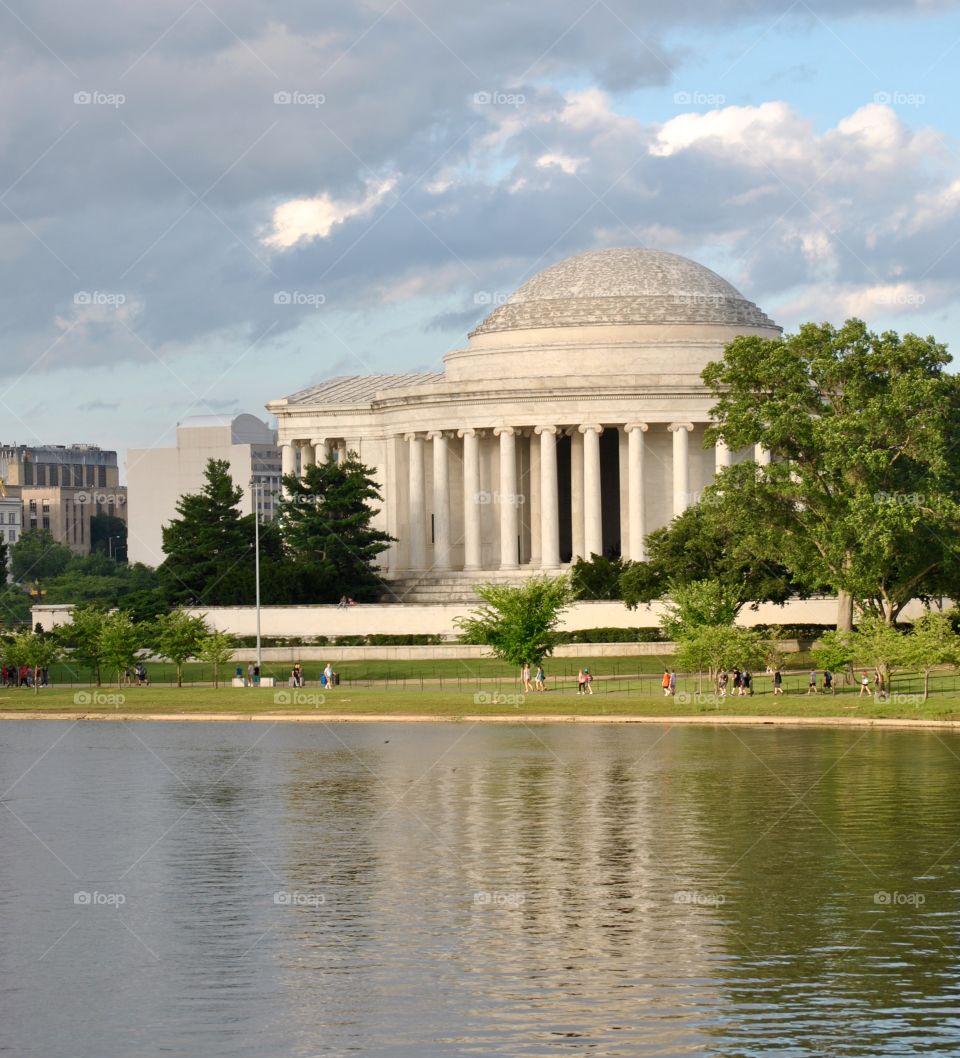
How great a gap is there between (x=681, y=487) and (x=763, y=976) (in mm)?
77681

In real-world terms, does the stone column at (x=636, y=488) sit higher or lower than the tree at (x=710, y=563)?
higher

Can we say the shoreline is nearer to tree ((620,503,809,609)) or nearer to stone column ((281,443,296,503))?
tree ((620,503,809,609))

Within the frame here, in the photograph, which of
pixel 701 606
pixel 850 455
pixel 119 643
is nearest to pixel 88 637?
pixel 119 643

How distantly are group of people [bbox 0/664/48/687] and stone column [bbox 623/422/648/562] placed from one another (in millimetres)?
31416

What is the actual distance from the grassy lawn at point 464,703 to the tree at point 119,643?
2173 mm

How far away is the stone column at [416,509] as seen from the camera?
113 meters

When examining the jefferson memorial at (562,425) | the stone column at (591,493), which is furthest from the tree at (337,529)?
the stone column at (591,493)

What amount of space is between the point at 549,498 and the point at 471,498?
4.39 m

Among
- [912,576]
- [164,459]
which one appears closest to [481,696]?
[912,576]

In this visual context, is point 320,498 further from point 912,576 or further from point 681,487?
point 912,576

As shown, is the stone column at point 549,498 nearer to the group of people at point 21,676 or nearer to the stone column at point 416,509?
the stone column at point 416,509

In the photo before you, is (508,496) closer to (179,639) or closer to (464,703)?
(179,639)

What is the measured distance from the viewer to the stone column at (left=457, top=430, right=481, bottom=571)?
108 m

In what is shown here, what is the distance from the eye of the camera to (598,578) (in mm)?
100125
